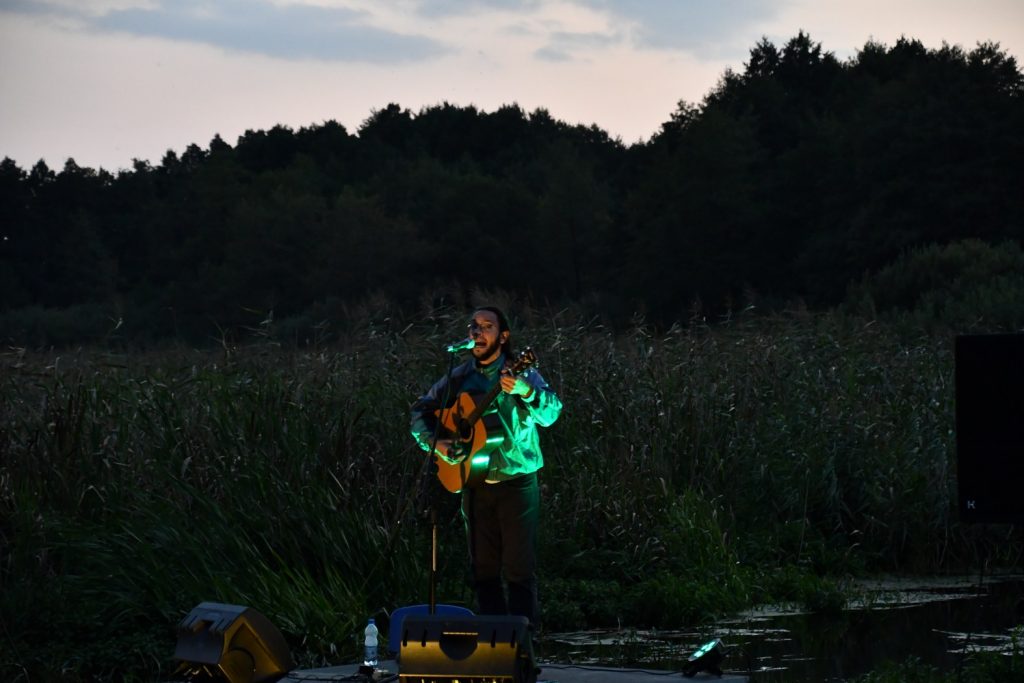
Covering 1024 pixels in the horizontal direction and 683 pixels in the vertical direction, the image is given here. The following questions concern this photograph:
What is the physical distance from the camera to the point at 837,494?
43.0 feet

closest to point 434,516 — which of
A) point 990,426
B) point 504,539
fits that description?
point 504,539

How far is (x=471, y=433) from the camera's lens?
791 cm

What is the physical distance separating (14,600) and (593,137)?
84681 millimetres

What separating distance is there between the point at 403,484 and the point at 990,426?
4.19 m

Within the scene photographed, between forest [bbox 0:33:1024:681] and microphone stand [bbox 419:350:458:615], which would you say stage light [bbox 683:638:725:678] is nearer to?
microphone stand [bbox 419:350:458:615]

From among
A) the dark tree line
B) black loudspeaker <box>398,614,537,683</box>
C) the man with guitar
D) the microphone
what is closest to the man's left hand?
the man with guitar

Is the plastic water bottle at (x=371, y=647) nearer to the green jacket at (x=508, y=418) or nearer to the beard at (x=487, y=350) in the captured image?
the green jacket at (x=508, y=418)

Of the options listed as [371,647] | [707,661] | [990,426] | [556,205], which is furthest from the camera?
[556,205]

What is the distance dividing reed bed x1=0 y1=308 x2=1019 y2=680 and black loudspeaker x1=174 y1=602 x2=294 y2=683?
3.38 ft

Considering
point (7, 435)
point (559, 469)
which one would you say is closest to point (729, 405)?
point (559, 469)

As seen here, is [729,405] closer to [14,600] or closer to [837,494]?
→ [837,494]

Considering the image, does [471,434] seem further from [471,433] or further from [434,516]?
[434,516]

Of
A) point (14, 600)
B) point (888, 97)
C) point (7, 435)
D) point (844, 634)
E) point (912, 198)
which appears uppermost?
point (888, 97)

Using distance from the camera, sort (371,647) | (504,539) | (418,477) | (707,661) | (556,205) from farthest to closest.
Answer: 1. (556,205)
2. (418,477)
3. (504,539)
4. (707,661)
5. (371,647)
